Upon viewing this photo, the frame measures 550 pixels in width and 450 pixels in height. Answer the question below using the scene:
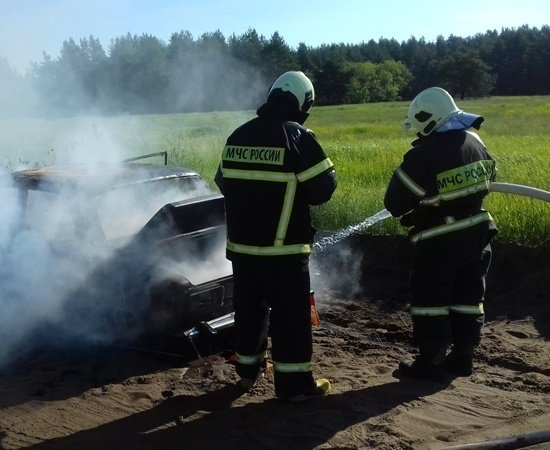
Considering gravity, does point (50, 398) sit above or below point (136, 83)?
below

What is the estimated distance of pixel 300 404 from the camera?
420cm

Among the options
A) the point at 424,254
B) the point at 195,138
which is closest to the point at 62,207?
the point at 424,254

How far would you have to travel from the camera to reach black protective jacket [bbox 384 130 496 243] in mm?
4375

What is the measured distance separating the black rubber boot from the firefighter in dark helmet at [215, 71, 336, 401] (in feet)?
3.16

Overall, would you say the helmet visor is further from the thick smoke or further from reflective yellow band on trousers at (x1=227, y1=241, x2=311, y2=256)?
the thick smoke

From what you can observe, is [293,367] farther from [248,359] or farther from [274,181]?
[274,181]

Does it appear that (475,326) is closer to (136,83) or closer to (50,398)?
(50,398)

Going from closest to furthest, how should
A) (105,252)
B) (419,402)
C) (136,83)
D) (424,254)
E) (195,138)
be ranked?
1. (419,402)
2. (424,254)
3. (105,252)
4. (136,83)
5. (195,138)

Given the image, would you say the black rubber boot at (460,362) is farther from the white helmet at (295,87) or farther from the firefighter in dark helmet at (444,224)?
the white helmet at (295,87)

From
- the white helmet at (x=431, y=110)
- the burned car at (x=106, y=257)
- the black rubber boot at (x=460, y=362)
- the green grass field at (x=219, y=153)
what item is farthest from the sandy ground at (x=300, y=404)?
the white helmet at (x=431, y=110)

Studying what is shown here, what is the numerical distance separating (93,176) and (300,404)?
8.42 ft

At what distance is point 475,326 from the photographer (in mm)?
4598

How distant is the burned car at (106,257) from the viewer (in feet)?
15.9

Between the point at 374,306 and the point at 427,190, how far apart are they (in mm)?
2478
